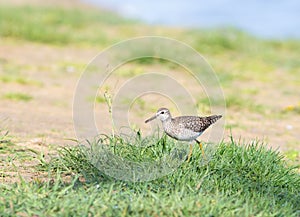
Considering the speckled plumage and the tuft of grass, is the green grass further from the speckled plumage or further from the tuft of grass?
the tuft of grass

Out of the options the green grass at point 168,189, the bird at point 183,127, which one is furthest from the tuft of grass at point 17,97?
the bird at point 183,127

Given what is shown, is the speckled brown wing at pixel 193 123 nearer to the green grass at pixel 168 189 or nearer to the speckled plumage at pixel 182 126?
the speckled plumage at pixel 182 126

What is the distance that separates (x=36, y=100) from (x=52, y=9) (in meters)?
5.76

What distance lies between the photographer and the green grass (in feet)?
14.3

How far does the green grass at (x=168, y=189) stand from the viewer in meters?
4.34

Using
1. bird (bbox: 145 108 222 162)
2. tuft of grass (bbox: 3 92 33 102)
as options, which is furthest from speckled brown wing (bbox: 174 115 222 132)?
tuft of grass (bbox: 3 92 33 102)

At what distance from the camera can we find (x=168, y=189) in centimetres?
468

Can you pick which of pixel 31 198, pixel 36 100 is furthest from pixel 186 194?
pixel 36 100

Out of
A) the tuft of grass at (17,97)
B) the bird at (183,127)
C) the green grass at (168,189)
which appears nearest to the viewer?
the green grass at (168,189)

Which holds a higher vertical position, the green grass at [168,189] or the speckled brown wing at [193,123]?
the speckled brown wing at [193,123]

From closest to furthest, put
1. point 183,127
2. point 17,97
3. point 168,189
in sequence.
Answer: point 168,189
point 183,127
point 17,97

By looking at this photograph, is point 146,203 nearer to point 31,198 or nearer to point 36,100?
point 31,198

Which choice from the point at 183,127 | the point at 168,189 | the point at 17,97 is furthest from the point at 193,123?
the point at 17,97

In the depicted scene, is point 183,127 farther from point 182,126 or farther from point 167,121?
point 167,121
